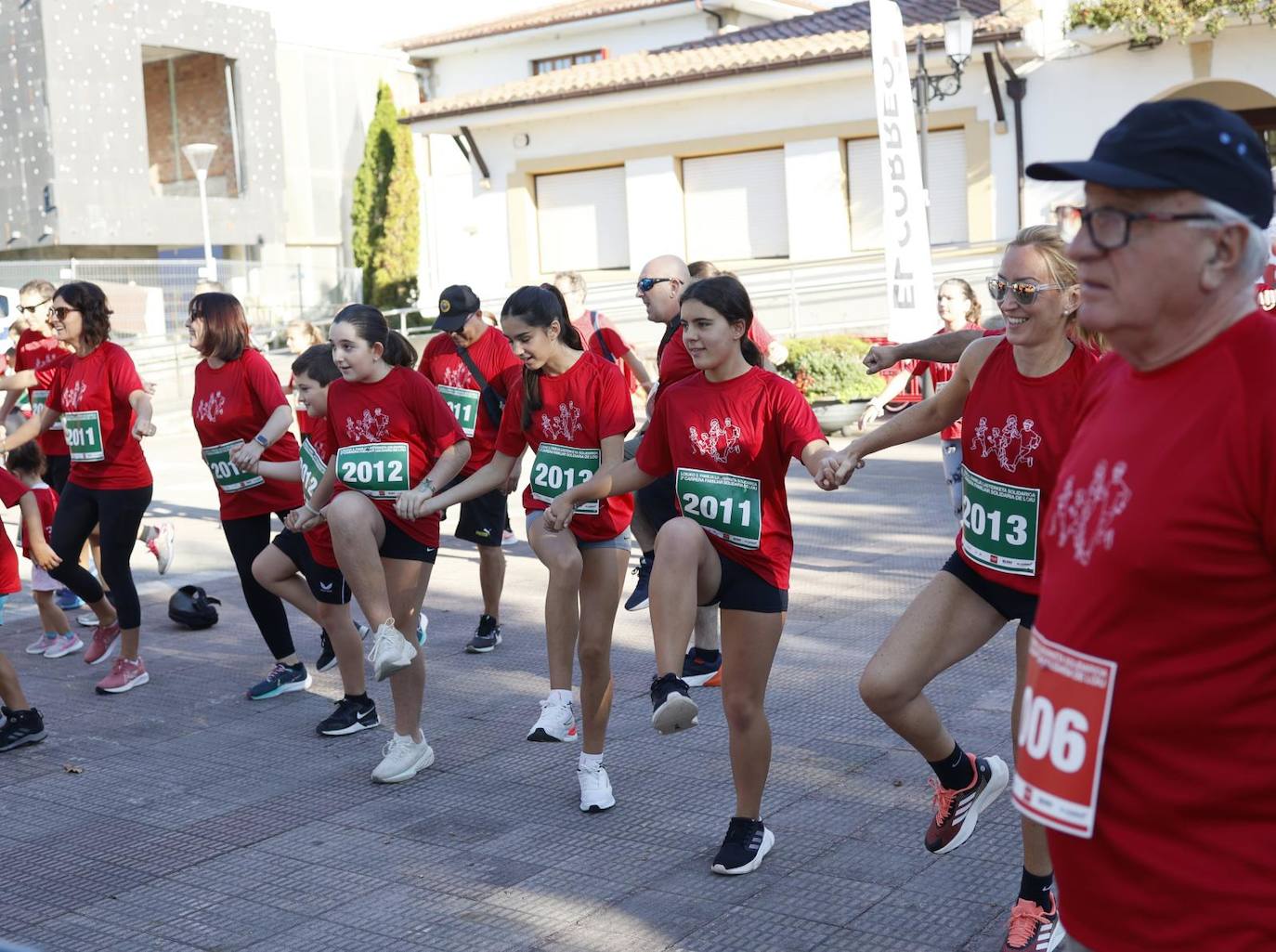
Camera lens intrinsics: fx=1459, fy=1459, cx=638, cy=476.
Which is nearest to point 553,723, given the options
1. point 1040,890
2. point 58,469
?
point 1040,890

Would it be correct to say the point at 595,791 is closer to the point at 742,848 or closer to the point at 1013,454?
the point at 742,848

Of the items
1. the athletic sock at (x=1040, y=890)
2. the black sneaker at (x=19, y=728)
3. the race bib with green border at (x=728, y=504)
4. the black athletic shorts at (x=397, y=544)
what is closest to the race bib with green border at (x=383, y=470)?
the black athletic shorts at (x=397, y=544)

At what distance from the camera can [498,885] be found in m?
4.78

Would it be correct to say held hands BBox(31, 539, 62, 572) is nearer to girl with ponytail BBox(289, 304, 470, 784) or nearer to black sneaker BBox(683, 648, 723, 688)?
girl with ponytail BBox(289, 304, 470, 784)

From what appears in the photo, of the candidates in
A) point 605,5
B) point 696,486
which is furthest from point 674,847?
point 605,5

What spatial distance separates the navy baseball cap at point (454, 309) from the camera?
793 centimetres

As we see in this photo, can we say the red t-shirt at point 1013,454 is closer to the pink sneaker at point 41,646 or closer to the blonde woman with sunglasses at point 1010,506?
the blonde woman with sunglasses at point 1010,506

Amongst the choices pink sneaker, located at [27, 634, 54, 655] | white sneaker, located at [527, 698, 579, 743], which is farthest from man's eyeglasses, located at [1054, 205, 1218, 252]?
pink sneaker, located at [27, 634, 54, 655]

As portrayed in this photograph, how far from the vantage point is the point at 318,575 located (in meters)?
6.83

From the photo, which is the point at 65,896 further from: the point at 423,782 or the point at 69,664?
the point at 69,664

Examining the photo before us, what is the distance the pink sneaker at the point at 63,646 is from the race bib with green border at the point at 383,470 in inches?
139

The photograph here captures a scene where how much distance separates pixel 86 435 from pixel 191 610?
5.83 ft

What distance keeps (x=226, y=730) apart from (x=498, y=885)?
2.64 metres

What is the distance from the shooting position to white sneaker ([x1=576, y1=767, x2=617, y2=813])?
5.43m
